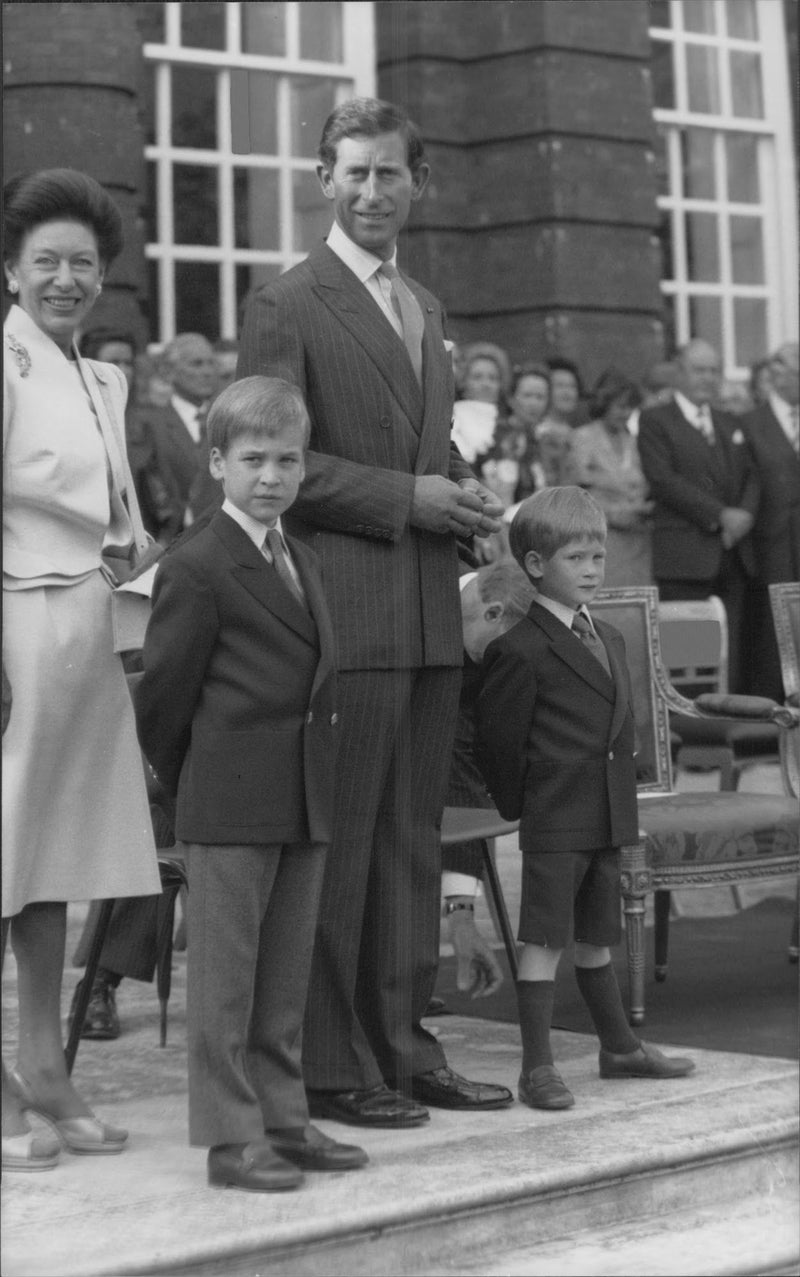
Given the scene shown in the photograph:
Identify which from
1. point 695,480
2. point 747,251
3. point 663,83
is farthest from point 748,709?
point 663,83

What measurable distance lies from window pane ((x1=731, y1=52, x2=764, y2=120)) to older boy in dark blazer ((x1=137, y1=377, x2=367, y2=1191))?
6.43 m

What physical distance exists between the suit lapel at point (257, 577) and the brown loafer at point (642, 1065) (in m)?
1.25

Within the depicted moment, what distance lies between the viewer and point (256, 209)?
899cm

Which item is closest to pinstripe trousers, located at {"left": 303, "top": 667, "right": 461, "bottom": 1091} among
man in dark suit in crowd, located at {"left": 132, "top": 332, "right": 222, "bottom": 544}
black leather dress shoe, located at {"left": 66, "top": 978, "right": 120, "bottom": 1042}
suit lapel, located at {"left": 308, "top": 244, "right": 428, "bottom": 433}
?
suit lapel, located at {"left": 308, "top": 244, "right": 428, "bottom": 433}

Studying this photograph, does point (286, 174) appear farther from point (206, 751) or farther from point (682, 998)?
point (206, 751)

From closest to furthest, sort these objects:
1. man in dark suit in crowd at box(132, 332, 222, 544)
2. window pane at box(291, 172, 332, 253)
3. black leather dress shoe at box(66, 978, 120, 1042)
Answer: window pane at box(291, 172, 332, 253), black leather dress shoe at box(66, 978, 120, 1042), man in dark suit in crowd at box(132, 332, 222, 544)

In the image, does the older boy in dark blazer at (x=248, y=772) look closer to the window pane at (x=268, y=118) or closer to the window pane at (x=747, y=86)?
the window pane at (x=268, y=118)

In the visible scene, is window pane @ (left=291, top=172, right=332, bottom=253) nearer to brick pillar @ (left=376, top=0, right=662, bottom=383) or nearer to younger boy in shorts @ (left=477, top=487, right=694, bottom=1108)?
brick pillar @ (left=376, top=0, right=662, bottom=383)

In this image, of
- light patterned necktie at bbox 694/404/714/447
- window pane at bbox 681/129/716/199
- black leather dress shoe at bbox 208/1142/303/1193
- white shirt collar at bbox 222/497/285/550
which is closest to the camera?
black leather dress shoe at bbox 208/1142/303/1193

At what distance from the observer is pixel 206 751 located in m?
3.44

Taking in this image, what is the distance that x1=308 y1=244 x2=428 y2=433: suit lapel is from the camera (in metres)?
3.89

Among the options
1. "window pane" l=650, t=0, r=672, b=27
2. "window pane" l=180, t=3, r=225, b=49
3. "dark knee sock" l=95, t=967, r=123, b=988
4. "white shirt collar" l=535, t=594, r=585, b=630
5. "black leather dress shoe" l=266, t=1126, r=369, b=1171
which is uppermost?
"window pane" l=650, t=0, r=672, b=27

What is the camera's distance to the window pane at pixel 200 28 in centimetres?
930

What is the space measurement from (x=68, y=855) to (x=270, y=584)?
562 mm
